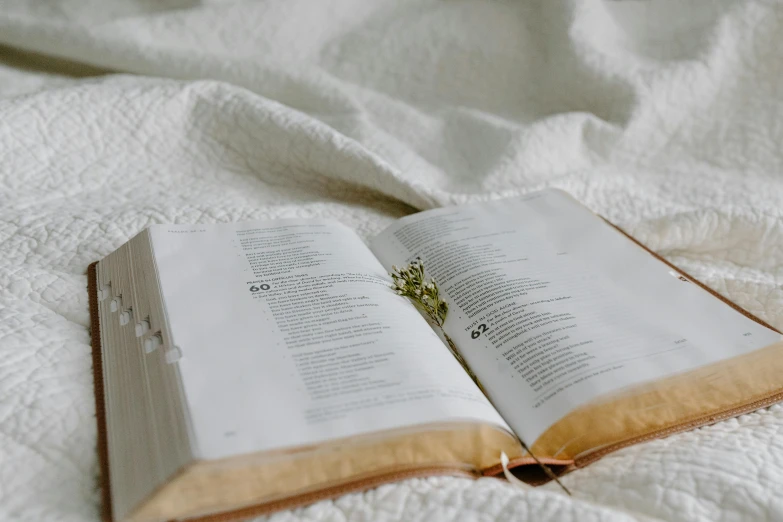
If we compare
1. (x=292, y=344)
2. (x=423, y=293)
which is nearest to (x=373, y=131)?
(x=423, y=293)

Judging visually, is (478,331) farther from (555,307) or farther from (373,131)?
(373,131)

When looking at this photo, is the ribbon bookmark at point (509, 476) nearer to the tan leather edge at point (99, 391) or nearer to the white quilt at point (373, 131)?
the white quilt at point (373, 131)

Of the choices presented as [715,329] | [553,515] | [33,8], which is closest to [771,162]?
[715,329]

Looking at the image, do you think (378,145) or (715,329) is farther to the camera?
(378,145)

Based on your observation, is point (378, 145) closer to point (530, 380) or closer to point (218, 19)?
point (218, 19)

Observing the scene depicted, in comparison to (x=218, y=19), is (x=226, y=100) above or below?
below

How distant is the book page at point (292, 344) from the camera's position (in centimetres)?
48

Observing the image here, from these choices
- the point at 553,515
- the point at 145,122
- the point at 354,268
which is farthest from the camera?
the point at 145,122

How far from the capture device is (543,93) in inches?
45.7

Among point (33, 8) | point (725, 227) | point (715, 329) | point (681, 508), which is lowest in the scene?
point (681, 508)

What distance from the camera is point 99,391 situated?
57cm

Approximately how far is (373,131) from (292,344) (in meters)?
0.56

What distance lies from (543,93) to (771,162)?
0.35 metres

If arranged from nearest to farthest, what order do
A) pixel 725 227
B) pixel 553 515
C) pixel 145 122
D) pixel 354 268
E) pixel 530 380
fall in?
pixel 553 515
pixel 530 380
pixel 354 268
pixel 725 227
pixel 145 122
